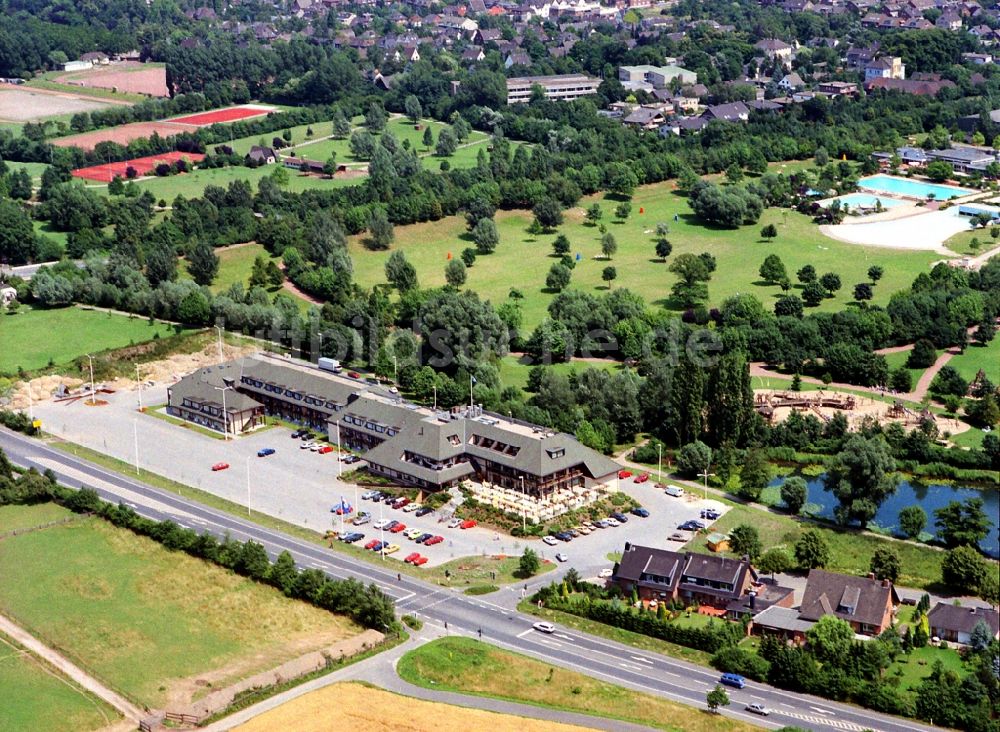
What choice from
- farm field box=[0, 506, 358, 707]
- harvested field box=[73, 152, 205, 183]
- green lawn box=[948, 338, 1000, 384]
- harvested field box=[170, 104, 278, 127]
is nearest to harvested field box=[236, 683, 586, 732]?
farm field box=[0, 506, 358, 707]

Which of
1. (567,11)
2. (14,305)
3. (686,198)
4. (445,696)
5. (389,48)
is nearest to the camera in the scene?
(445,696)

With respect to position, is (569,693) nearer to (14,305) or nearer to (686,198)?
(14,305)

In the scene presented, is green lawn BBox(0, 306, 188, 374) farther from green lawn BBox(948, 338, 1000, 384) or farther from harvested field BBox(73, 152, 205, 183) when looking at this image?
green lawn BBox(948, 338, 1000, 384)

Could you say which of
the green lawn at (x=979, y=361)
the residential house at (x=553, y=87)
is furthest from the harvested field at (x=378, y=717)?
the residential house at (x=553, y=87)

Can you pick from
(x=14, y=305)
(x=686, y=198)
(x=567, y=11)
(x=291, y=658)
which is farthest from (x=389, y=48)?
(x=291, y=658)

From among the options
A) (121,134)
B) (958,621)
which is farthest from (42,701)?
(121,134)

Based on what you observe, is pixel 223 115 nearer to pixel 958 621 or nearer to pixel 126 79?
pixel 126 79
